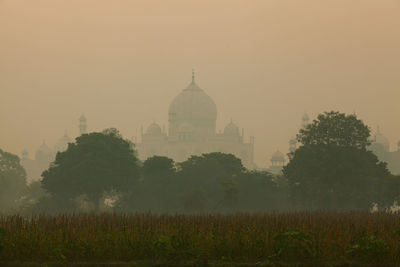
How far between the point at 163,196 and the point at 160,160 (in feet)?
30.6

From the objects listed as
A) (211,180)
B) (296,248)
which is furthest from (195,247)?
(211,180)

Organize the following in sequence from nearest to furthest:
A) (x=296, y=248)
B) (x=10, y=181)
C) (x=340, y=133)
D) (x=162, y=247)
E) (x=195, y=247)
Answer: (x=162, y=247), (x=296, y=248), (x=195, y=247), (x=340, y=133), (x=10, y=181)

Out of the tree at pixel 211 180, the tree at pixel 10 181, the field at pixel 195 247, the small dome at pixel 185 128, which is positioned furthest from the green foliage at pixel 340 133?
the small dome at pixel 185 128

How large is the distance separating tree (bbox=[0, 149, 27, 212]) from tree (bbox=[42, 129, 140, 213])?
1407 centimetres

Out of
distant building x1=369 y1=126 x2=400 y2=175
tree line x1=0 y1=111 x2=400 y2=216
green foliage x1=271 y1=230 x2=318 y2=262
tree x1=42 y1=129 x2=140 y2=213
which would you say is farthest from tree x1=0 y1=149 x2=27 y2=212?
distant building x1=369 y1=126 x2=400 y2=175

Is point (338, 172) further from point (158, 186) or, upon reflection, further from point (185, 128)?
point (185, 128)

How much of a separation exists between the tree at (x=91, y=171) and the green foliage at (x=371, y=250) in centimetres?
4978

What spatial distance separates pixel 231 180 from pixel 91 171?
13.9 meters

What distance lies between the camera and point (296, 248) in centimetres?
2473

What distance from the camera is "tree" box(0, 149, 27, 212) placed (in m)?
91.6

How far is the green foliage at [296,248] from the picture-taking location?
24266mm

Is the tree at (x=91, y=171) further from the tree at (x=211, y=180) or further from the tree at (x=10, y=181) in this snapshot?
the tree at (x=10, y=181)

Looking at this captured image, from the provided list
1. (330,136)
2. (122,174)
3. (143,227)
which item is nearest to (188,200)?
(122,174)

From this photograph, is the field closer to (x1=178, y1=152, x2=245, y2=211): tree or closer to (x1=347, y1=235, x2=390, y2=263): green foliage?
(x1=347, y1=235, x2=390, y2=263): green foliage
